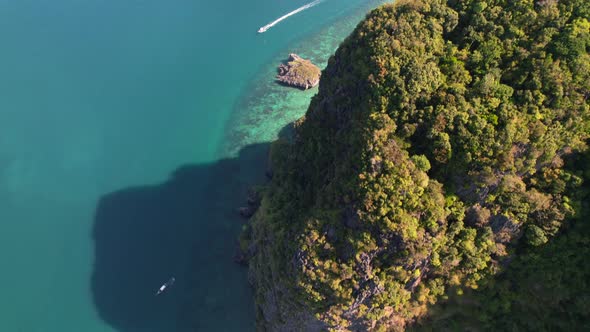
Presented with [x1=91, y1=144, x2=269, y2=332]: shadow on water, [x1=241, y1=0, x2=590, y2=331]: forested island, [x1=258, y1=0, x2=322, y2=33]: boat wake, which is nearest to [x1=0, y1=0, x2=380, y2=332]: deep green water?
[x1=91, y1=144, x2=269, y2=332]: shadow on water

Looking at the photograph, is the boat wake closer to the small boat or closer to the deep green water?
the deep green water

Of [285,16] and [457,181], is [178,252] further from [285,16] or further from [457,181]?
[285,16]

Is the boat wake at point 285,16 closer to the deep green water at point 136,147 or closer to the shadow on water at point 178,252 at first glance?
the deep green water at point 136,147

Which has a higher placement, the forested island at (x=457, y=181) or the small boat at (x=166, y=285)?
the forested island at (x=457, y=181)

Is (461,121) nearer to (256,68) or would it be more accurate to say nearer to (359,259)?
(359,259)

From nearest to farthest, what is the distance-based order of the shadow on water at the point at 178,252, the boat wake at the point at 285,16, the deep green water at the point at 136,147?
the shadow on water at the point at 178,252 → the deep green water at the point at 136,147 → the boat wake at the point at 285,16

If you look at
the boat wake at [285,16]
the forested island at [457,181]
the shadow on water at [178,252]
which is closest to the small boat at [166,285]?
the shadow on water at [178,252]
